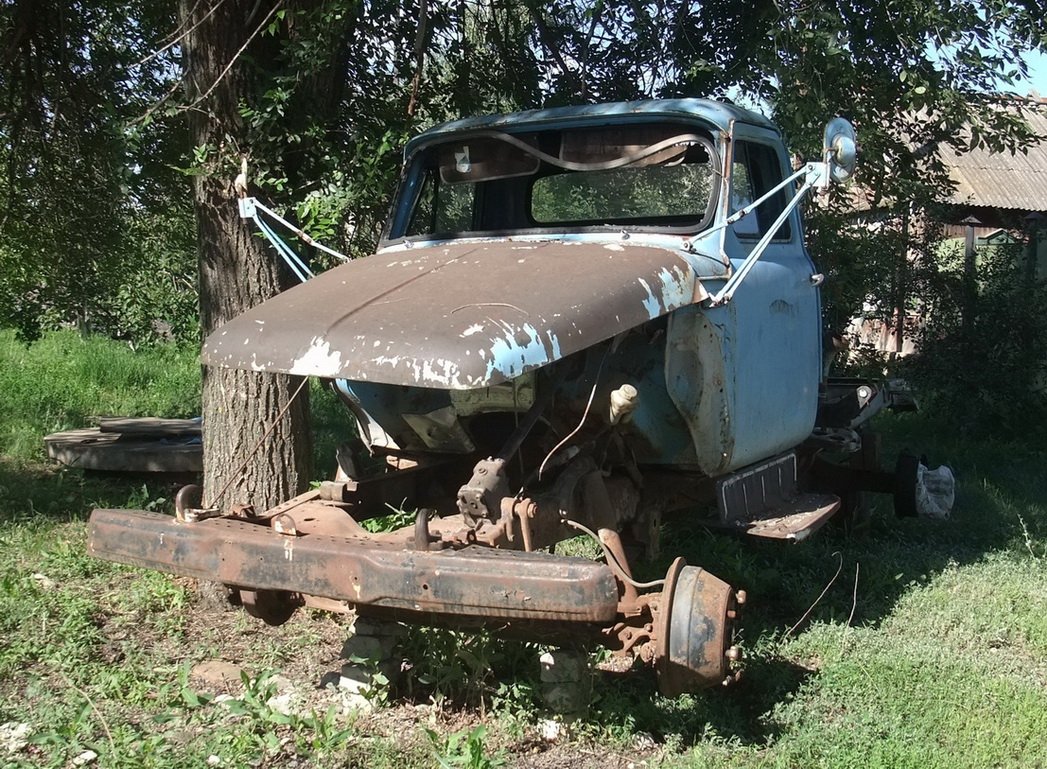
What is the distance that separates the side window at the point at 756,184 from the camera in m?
5.07

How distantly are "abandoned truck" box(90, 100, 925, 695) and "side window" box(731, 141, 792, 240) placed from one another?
2cm

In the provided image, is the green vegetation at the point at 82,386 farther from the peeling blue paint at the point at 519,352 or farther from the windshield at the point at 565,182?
the peeling blue paint at the point at 519,352

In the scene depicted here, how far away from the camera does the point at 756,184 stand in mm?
5320

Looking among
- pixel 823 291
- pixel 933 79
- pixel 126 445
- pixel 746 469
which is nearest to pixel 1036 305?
pixel 823 291

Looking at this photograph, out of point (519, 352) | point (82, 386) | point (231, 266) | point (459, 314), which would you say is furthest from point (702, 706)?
point (82, 386)

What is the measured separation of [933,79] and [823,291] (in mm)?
2018

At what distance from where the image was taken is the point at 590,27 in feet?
22.7

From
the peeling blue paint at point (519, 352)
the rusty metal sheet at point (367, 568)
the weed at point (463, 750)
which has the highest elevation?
the peeling blue paint at point (519, 352)

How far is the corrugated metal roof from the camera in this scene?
14.1 meters

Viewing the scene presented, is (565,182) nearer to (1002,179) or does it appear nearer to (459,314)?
(459,314)

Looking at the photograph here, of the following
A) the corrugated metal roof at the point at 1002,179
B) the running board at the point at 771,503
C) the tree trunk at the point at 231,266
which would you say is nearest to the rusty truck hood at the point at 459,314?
the running board at the point at 771,503

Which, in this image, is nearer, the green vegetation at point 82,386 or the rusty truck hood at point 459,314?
the rusty truck hood at point 459,314

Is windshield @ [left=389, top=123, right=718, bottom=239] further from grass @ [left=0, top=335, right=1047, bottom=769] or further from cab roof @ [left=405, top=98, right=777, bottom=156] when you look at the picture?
grass @ [left=0, top=335, right=1047, bottom=769]

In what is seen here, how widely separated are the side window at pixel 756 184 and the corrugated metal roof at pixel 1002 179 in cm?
879
